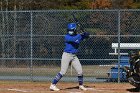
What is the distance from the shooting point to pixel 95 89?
16406 millimetres

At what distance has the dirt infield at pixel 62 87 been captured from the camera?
1590 centimetres

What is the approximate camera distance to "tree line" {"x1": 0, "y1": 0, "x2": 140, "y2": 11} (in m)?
28.6

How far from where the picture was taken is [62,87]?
1731cm

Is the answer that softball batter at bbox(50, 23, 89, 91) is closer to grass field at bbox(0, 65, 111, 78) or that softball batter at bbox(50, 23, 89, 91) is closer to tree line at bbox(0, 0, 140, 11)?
grass field at bbox(0, 65, 111, 78)

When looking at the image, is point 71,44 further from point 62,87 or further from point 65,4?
point 65,4

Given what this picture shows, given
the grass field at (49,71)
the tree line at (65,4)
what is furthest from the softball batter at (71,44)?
the tree line at (65,4)

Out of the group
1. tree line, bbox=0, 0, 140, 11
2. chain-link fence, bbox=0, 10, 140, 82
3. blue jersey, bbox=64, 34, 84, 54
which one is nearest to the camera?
blue jersey, bbox=64, 34, 84, 54

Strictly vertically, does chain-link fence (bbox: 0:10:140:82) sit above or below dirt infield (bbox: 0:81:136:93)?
above

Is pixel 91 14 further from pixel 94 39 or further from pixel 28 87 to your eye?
pixel 28 87

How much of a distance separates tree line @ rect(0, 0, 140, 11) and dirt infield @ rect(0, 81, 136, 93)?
10.1 m

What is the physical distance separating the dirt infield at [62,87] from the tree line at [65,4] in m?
10.1

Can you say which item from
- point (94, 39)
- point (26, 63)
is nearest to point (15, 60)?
point (26, 63)

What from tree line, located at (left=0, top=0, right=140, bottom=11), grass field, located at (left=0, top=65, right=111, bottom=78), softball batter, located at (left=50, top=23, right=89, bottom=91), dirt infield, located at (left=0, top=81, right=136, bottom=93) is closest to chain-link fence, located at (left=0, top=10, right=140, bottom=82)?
grass field, located at (left=0, top=65, right=111, bottom=78)

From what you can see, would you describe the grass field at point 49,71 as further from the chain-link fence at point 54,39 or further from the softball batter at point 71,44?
the softball batter at point 71,44
